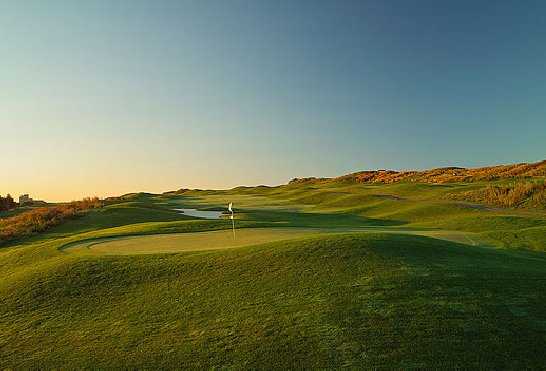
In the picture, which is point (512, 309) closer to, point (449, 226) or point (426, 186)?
point (449, 226)

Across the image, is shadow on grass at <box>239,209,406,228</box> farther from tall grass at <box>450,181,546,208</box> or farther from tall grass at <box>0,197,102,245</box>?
tall grass at <box>0,197,102,245</box>

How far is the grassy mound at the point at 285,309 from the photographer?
6695 mm

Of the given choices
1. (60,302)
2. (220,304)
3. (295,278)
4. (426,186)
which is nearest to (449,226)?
(295,278)

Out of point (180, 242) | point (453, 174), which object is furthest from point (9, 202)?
point (453, 174)

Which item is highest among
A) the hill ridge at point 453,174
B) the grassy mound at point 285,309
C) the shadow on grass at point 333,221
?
the hill ridge at point 453,174

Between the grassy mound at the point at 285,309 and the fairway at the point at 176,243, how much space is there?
194 centimetres

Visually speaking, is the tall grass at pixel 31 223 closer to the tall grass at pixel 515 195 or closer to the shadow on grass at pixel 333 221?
the shadow on grass at pixel 333 221

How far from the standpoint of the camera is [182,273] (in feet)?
35.5

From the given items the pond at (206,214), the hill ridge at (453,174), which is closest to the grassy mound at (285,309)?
the pond at (206,214)

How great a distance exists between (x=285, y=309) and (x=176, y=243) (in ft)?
28.1

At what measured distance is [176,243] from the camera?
1580cm

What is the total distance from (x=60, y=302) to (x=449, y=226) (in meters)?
21.8

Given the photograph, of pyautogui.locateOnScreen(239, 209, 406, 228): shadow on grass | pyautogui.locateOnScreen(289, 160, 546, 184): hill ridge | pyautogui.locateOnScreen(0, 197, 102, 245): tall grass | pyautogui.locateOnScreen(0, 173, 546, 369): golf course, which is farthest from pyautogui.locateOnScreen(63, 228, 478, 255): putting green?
pyautogui.locateOnScreen(289, 160, 546, 184): hill ridge

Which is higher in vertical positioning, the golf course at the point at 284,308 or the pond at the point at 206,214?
the pond at the point at 206,214
